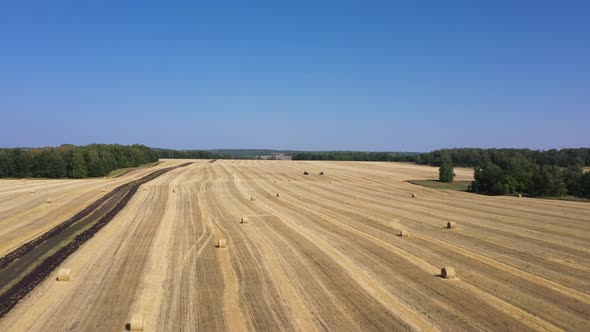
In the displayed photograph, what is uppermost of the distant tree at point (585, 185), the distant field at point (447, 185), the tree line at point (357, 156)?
the tree line at point (357, 156)

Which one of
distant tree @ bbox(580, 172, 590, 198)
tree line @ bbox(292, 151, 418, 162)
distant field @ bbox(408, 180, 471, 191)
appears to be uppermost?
tree line @ bbox(292, 151, 418, 162)

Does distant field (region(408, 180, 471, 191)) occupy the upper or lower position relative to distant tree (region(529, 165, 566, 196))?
lower

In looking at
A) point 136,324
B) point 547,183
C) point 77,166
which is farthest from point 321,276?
point 77,166

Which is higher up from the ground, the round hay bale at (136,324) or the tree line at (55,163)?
the tree line at (55,163)

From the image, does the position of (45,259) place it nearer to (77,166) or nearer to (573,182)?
(573,182)

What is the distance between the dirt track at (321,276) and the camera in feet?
38.0

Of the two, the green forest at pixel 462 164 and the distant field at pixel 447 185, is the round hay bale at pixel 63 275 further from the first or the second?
the distant field at pixel 447 185

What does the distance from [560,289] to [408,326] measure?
608cm

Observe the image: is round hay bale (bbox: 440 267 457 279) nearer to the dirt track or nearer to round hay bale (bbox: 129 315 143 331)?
the dirt track

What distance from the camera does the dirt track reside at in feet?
38.0

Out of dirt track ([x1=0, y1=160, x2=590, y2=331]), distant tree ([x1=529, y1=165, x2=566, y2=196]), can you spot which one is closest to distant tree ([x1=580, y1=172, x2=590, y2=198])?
distant tree ([x1=529, y1=165, x2=566, y2=196])

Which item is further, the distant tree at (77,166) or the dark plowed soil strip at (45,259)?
the distant tree at (77,166)

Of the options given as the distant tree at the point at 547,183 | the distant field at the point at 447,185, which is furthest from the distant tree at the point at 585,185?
the distant field at the point at 447,185

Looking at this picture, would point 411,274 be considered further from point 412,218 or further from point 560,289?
point 412,218
